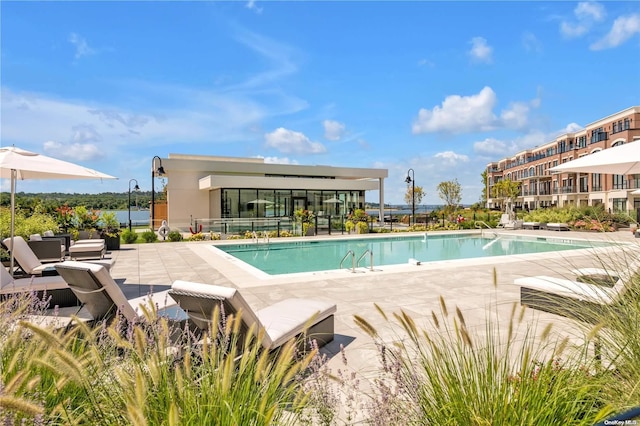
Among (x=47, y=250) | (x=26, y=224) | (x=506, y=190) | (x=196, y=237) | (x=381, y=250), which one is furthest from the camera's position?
(x=506, y=190)

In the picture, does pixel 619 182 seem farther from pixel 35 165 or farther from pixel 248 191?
pixel 35 165

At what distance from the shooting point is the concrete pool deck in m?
5.06

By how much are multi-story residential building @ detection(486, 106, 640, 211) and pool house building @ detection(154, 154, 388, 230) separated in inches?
844

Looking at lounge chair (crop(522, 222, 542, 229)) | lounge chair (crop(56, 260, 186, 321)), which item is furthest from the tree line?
lounge chair (crop(522, 222, 542, 229))

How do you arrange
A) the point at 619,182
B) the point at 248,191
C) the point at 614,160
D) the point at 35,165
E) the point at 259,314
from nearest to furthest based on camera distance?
1. the point at 259,314
2. the point at 614,160
3. the point at 35,165
4. the point at 248,191
5. the point at 619,182

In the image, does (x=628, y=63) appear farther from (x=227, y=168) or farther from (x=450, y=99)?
(x=227, y=168)

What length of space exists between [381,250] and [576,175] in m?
50.3

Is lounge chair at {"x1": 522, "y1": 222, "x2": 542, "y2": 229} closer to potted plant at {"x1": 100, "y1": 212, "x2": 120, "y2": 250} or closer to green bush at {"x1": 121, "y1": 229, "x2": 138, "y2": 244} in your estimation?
green bush at {"x1": 121, "y1": 229, "x2": 138, "y2": 244}

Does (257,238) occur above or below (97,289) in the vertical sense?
below

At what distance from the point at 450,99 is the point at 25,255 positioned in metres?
35.5

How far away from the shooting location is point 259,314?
4.18 meters

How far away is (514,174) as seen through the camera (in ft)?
245

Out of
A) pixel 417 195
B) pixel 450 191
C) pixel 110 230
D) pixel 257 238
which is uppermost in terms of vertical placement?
pixel 450 191

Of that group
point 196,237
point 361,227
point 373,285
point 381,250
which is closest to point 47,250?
point 373,285
